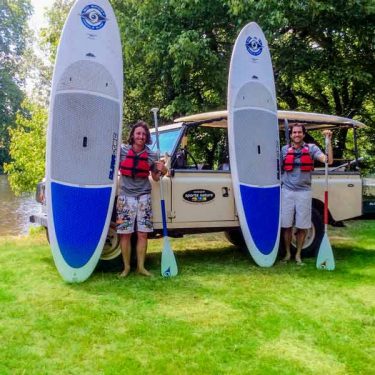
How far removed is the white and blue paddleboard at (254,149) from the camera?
17.5ft

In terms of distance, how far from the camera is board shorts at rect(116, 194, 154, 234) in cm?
460

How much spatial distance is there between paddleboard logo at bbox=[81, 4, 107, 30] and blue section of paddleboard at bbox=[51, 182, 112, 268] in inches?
70.6

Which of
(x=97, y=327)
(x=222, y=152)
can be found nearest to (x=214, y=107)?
(x=222, y=152)

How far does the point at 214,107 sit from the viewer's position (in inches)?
365

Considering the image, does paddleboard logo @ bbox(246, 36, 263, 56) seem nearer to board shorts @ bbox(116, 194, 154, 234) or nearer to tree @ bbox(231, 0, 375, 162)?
tree @ bbox(231, 0, 375, 162)

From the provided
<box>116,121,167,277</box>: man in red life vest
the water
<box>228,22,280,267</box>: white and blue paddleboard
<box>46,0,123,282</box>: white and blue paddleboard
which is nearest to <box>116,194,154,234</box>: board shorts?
<box>116,121,167,277</box>: man in red life vest

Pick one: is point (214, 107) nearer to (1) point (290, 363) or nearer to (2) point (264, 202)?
(2) point (264, 202)

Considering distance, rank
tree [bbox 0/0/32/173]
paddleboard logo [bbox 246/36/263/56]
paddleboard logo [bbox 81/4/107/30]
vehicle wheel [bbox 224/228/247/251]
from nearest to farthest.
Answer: paddleboard logo [bbox 81/4/107/30] < paddleboard logo [bbox 246/36/263/56] < vehicle wheel [bbox 224/228/247/251] < tree [bbox 0/0/32/173]

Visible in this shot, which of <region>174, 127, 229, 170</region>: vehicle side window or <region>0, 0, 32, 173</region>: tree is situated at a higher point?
<region>0, 0, 32, 173</region>: tree

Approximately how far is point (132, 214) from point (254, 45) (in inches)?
110

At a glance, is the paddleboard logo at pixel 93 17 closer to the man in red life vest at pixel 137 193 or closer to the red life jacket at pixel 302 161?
the man in red life vest at pixel 137 193

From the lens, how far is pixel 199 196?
517cm

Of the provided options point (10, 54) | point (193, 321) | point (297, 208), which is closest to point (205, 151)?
point (297, 208)

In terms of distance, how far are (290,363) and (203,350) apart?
54cm
